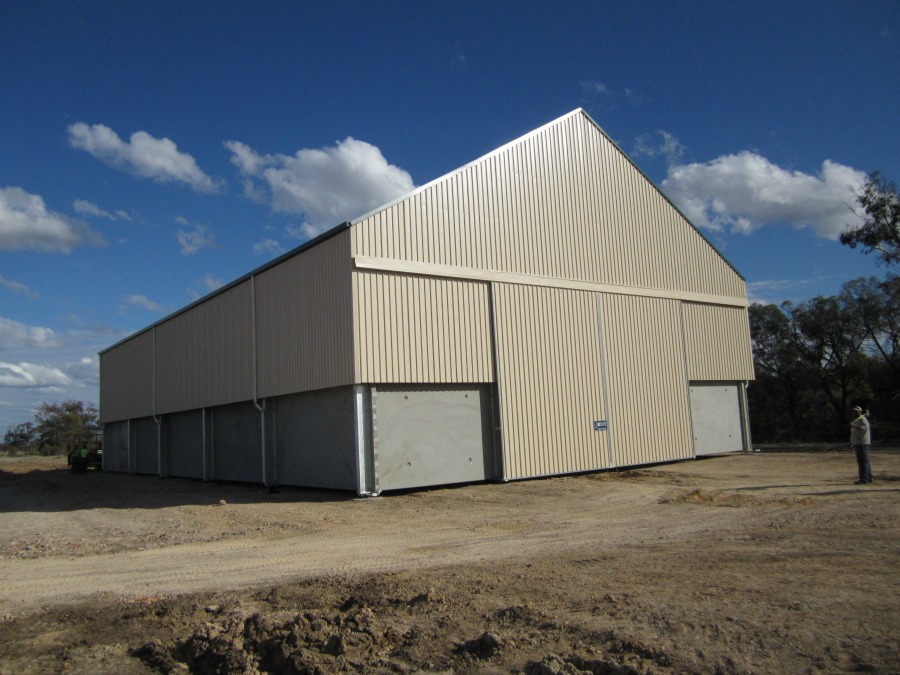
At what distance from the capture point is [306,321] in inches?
786

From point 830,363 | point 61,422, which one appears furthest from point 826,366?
point 61,422

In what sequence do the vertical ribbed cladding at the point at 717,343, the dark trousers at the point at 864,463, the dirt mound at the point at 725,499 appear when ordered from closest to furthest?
the dirt mound at the point at 725,499 → the dark trousers at the point at 864,463 → the vertical ribbed cladding at the point at 717,343

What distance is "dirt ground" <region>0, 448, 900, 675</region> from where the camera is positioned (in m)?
5.71

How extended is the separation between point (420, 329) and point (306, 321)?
134 inches

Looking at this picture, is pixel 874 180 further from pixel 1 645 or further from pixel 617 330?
pixel 1 645

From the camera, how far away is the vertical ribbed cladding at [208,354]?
24078mm

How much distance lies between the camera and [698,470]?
22391 millimetres

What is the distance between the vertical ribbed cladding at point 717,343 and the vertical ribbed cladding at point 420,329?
391 inches

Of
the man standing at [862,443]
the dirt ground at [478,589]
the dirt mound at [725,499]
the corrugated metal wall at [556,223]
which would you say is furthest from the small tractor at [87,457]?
the man standing at [862,443]

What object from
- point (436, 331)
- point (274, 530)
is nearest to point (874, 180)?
point (436, 331)

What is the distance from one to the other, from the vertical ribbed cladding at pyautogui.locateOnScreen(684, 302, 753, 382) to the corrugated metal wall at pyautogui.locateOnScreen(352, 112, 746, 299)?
889mm

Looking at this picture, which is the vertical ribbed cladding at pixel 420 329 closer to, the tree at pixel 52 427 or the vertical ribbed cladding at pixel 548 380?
the vertical ribbed cladding at pixel 548 380

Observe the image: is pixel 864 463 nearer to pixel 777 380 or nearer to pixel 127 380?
pixel 127 380

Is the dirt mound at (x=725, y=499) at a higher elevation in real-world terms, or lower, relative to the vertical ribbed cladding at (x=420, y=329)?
lower
